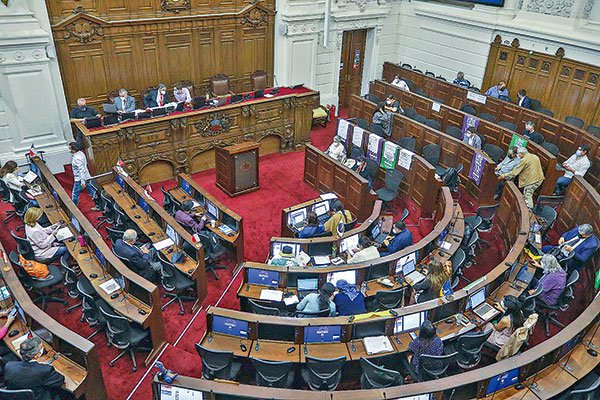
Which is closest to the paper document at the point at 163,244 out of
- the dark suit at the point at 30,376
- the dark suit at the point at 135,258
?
the dark suit at the point at 135,258

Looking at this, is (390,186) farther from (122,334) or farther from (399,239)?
(122,334)

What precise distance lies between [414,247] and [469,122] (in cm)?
568

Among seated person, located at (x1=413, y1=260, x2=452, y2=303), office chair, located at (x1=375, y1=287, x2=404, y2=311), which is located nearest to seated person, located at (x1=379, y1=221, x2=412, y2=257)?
office chair, located at (x1=375, y1=287, x2=404, y2=311)

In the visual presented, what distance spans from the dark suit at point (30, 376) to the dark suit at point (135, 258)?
2181 millimetres

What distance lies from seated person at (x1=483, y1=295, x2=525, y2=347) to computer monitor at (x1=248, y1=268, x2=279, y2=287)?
3.03 metres

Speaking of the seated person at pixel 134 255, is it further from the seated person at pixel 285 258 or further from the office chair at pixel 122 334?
the seated person at pixel 285 258

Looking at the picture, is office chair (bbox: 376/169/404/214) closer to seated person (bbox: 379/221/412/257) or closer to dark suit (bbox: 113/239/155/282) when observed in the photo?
seated person (bbox: 379/221/412/257)

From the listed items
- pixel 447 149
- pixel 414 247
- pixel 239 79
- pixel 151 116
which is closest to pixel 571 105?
pixel 447 149

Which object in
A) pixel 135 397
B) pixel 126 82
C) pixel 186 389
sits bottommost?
pixel 135 397

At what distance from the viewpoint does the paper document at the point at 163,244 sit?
320 inches

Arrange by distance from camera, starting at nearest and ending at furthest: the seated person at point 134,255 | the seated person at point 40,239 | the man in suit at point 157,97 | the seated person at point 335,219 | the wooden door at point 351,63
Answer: the seated person at point 134,255
the seated person at point 40,239
the seated person at point 335,219
the man in suit at point 157,97
the wooden door at point 351,63

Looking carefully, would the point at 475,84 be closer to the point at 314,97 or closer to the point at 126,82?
the point at 314,97

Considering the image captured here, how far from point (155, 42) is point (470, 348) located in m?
10.2

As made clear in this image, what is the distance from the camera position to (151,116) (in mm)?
10695
